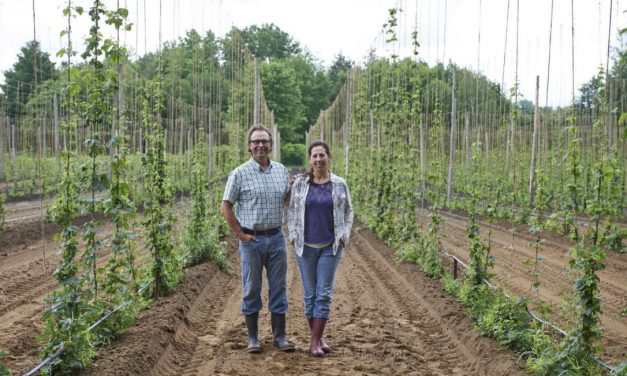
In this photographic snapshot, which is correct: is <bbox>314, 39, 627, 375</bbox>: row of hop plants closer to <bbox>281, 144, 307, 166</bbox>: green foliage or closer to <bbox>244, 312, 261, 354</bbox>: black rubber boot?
<bbox>244, 312, 261, 354</bbox>: black rubber boot

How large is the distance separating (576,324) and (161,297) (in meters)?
4.79

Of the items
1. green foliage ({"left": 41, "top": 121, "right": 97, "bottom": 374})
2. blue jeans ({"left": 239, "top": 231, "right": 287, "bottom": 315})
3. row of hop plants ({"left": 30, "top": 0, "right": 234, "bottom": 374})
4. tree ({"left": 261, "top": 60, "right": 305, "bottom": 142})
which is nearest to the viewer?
green foliage ({"left": 41, "top": 121, "right": 97, "bottom": 374})

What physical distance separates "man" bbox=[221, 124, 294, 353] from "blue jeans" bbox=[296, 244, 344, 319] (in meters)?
0.22

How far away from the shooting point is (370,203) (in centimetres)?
1744

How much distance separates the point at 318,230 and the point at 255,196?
638mm

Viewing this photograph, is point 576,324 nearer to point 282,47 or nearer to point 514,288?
point 514,288

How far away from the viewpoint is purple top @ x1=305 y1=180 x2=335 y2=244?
5.73 m

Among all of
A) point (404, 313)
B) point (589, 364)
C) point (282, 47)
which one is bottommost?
point (404, 313)

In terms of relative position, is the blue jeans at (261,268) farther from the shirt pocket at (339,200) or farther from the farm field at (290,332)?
the shirt pocket at (339,200)

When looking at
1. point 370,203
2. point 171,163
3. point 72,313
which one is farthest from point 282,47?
point 72,313

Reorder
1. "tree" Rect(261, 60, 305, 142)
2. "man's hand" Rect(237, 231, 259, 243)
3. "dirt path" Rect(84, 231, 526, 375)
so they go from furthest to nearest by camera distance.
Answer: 1. "tree" Rect(261, 60, 305, 142)
2. "man's hand" Rect(237, 231, 259, 243)
3. "dirt path" Rect(84, 231, 526, 375)

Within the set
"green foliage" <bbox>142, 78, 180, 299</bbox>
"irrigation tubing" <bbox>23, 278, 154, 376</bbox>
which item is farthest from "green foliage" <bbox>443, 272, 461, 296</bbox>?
"irrigation tubing" <bbox>23, 278, 154, 376</bbox>

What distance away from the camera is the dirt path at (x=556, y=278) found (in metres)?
6.19

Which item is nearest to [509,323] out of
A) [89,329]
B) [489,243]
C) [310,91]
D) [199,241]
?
[489,243]
